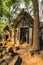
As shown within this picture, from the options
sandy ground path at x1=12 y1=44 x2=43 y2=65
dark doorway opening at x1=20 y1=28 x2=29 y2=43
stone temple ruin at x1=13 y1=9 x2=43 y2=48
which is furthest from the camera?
dark doorway opening at x1=20 y1=28 x2=29 y2=43

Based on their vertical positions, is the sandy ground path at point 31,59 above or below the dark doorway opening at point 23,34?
below

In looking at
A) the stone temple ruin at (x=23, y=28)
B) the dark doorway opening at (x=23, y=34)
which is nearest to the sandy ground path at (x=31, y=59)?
the stone temple ruin at (x=23, y=28)

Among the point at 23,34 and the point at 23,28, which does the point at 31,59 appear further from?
the point at 23,34

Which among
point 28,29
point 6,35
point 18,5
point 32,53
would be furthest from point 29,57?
point 18,5

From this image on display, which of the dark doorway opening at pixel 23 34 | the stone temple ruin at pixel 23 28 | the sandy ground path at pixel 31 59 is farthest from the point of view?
the dark doorway opening at pixel 23 34

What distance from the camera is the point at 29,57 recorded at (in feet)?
43.2

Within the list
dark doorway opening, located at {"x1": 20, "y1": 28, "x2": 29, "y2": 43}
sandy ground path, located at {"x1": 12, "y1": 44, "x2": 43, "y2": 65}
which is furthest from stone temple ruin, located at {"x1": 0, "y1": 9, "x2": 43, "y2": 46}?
sandy ground path, located at {"x1": 12, "y1": 44, "x2": 43, "y2": 65}

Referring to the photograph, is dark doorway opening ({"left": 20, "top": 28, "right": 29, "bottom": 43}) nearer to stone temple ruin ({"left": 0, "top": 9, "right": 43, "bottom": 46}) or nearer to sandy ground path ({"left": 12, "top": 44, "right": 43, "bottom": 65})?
stone temple ruin ({"left": 0, "top": 9, "right": 43, "bottom": 46})

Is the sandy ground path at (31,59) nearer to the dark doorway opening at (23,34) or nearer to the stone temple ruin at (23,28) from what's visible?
the stone temple ruin at (23,28)

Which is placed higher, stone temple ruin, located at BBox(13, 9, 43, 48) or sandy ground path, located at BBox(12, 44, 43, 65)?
stone temple ruin, located at BBox(13, 9, 43, 48)

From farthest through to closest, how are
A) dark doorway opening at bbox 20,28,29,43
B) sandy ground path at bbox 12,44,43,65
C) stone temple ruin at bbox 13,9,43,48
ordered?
1. dark doorway opening at bbox 20,28,29,43
2. stone temple ruin at bbox 13,9,43,48
3. sandy ground path at bbox 12,44,43,65

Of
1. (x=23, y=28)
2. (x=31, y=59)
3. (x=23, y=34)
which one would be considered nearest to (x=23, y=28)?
(x=23, y=28)

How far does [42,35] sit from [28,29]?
2.13 m

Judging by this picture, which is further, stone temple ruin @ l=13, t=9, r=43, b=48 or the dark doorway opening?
the dark doorway opening
